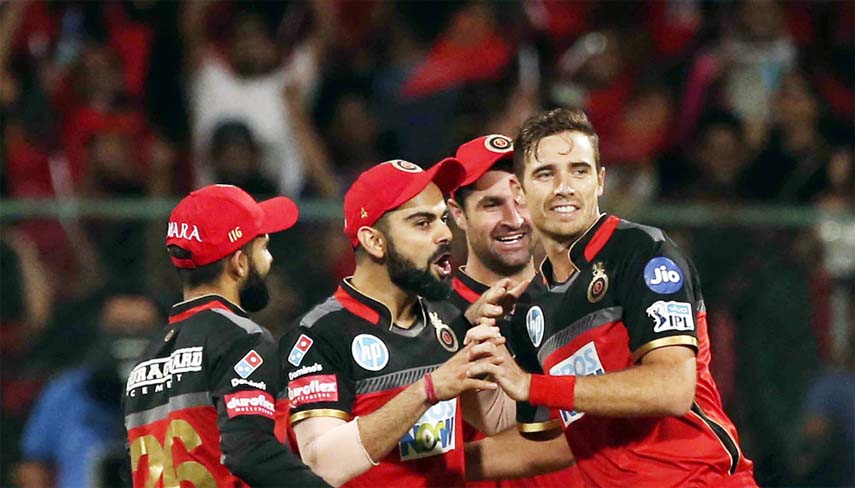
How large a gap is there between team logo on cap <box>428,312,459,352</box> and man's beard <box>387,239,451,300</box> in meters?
0.14

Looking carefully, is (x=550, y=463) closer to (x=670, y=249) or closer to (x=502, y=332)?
(x=502, y=332)

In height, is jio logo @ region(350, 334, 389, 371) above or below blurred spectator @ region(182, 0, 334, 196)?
below

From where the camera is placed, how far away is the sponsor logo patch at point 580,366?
6113mm

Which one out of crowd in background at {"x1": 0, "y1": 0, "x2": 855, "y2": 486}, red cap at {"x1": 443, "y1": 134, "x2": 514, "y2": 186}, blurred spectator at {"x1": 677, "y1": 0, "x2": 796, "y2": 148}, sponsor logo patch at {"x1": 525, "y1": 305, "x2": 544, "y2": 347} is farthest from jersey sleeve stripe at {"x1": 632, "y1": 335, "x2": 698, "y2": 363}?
blurred spectator at {"x1": 677, "y1": 0, "x2": 796, "y2": 148}

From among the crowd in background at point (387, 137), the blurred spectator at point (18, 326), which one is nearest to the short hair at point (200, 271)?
the crowd in background at point (387, 137)

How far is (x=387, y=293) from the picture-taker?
648cm

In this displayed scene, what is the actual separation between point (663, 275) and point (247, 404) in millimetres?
1527

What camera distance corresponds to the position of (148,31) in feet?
39.6

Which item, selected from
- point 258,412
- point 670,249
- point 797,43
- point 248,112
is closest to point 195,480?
point 258,412

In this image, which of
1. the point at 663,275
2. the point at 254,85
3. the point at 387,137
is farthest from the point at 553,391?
the point at 254,85

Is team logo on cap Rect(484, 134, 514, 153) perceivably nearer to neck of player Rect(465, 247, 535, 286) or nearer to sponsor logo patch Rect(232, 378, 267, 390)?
neck of player Rect(465, 247, 535, 286)

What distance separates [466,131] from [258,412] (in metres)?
5.89

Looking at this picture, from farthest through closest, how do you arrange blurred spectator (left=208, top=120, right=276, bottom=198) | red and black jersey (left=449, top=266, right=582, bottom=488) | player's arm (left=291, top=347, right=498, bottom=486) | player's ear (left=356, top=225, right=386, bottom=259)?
blurred spectator (left=208, top=120, right=276, bottom=198) < red and black jersey (left=449, top=266, right=582, bottom=488) < player's ear (left=356, top=225, right=386, bottom=259) < player's arm (left=291, top=347, right=498, bottom=486)

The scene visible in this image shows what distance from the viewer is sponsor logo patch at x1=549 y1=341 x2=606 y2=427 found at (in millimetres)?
6113
